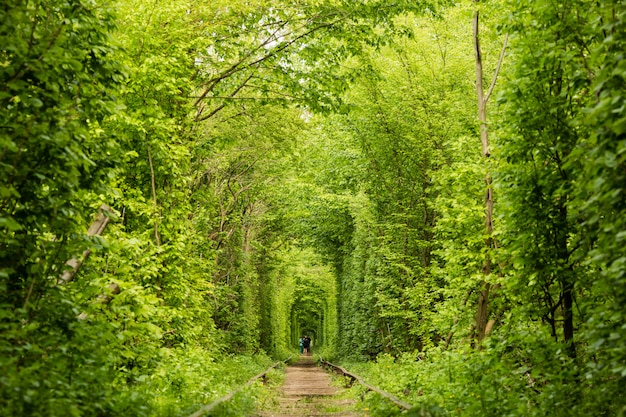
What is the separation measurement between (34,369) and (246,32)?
1084 cm

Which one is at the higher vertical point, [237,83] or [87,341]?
[237,83]

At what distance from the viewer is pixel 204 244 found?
18328 millimetres

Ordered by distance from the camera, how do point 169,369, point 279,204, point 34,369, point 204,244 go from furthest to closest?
1. point 279,204
2. point 204,244
3. point 169,369
4. point 34,369

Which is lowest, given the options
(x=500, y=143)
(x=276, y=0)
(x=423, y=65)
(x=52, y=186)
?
(x=52, y=186)

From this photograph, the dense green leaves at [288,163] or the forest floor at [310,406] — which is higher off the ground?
the dense green leaves at [288,163]

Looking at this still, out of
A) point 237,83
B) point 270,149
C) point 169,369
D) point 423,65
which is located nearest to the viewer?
point 169,369

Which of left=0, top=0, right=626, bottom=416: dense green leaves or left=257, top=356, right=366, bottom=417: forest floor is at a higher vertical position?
left=0, top=0, right=626, bottom=416: dense green leaves

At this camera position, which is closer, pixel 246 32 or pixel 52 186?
pixel 52 186

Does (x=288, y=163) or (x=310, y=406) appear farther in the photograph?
(x=288, y=163)

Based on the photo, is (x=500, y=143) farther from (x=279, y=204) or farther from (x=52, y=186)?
(x=279, y=204)

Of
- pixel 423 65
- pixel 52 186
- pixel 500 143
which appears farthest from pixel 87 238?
pixel 423 65

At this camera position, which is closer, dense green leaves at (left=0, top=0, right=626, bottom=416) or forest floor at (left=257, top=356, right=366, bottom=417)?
dense green leaves at (left=0, top=0, right=626, bottom=416)

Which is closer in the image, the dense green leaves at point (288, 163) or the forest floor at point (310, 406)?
the dense green leaves at point (288, 163)

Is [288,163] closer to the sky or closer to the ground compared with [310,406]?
closer to the sky
